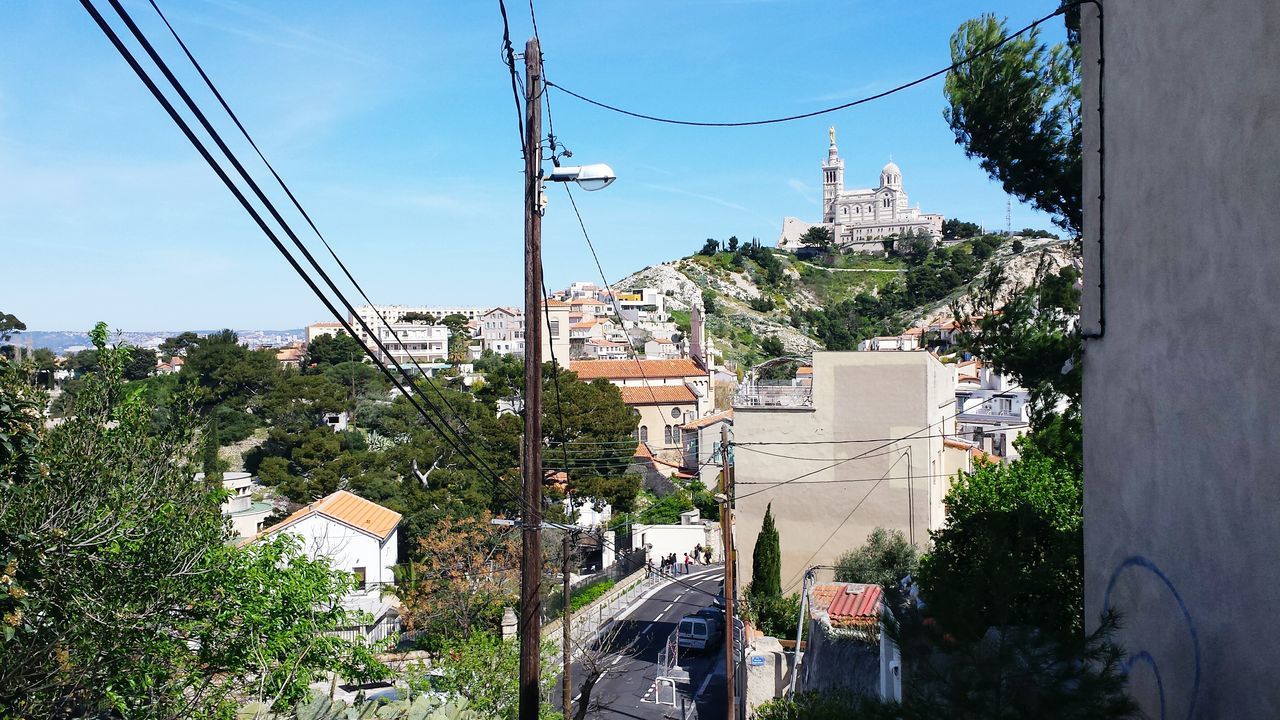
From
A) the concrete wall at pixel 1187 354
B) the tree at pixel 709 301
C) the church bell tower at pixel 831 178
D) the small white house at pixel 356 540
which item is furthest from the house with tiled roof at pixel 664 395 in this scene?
the church bell tower at pixel 831 178

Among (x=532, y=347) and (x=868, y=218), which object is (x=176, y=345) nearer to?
(x=532, y=347)

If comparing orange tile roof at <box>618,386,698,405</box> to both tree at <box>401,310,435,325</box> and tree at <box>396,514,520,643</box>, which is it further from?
tree at <box>401,310,435,325</box>

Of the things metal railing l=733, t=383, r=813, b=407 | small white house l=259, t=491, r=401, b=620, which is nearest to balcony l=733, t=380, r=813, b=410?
metal railing l=733, t=383, r=813, b=407

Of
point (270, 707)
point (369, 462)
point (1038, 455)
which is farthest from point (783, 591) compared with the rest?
point (369, 462)

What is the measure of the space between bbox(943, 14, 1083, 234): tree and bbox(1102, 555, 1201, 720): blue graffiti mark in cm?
724

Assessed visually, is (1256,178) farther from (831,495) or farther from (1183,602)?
(831,495)

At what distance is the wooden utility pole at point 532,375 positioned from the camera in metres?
7.86

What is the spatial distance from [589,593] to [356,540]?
7.84 m

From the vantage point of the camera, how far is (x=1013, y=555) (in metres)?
4.54

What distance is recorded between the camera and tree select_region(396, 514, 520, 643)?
77.8ft

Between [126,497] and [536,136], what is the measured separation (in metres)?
A: 4.76

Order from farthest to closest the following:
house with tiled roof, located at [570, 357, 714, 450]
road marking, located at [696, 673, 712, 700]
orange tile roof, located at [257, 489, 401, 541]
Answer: house with tiled roof, located at [570, 357, 714, 450]
orange tile roof, located at [257, 489, 401, 541]
road marking, located at [696, 673, 712, 700]

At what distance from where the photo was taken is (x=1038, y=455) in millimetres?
15805

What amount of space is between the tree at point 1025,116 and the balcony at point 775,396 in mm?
14320
